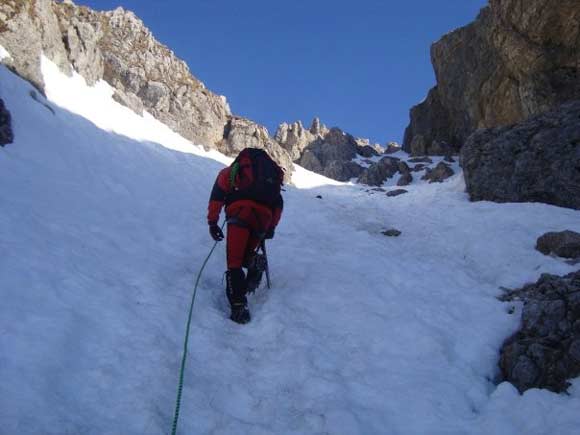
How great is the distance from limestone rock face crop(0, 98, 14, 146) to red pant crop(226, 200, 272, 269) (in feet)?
25.2

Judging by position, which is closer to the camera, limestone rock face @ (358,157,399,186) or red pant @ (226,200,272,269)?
red pant @ (226,200,272,269)

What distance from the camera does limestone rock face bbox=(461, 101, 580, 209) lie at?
1580 cm

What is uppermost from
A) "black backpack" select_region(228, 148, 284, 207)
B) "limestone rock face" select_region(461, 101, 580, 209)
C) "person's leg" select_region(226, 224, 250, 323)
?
"limestone rock face" select_region(461, 101, 580, 209)

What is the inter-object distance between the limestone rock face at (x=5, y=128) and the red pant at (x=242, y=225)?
7.67m

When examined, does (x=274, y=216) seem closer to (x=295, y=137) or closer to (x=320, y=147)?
(x=320, y=147)

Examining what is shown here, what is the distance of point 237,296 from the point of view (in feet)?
22.6

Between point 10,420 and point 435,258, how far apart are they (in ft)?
33.1

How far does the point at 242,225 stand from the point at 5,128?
869 centimetres

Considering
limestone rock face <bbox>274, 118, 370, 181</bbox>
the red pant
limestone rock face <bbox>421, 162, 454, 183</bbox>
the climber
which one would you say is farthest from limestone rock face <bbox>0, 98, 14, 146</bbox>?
limestone rock face <bbox>274, 118, 370, 181</bbox>

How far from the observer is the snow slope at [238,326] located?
167 inches

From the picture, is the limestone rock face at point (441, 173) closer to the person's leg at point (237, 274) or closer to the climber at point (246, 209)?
the climber at point (246, 209)

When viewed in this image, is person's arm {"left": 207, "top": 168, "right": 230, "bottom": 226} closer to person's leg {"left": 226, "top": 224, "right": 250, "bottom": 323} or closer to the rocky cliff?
person's leg {"left": 226, "top": 224, "right": 250, "bottom": 323}

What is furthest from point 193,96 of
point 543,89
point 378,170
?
point 543,89

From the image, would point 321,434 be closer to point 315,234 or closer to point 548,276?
point 548,276
